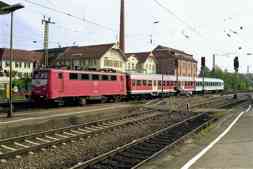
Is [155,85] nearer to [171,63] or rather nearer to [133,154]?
[133,154]

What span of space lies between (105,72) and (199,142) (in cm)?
2116

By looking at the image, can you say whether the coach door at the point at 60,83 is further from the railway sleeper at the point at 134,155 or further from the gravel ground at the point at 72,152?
the railway sleeper at the point at 134,155

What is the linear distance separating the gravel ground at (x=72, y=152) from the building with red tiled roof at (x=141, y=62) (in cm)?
7314

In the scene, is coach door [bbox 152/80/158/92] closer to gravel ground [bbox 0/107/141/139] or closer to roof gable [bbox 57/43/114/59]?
gravel ground [bbox 0/107/141/139]

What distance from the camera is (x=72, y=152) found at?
37.0ft

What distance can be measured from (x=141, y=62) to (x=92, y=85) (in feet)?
209

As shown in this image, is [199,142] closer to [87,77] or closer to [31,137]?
[31,137]

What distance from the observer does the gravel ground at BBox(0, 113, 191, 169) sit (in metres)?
9.48

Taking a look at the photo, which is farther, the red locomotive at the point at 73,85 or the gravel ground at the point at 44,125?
the red locomotive at the point at 73,85

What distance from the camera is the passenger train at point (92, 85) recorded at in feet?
86.1

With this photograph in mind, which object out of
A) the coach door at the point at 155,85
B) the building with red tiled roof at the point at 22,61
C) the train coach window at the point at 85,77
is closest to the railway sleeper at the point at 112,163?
the train coach window at the point at 85,77

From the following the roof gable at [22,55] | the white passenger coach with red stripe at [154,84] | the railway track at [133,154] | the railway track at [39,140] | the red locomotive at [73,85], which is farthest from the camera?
the roof gable at [22,55]

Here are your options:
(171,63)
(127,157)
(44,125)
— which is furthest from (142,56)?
(127,157)

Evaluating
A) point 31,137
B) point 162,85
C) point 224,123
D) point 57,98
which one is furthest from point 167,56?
point 31,137
